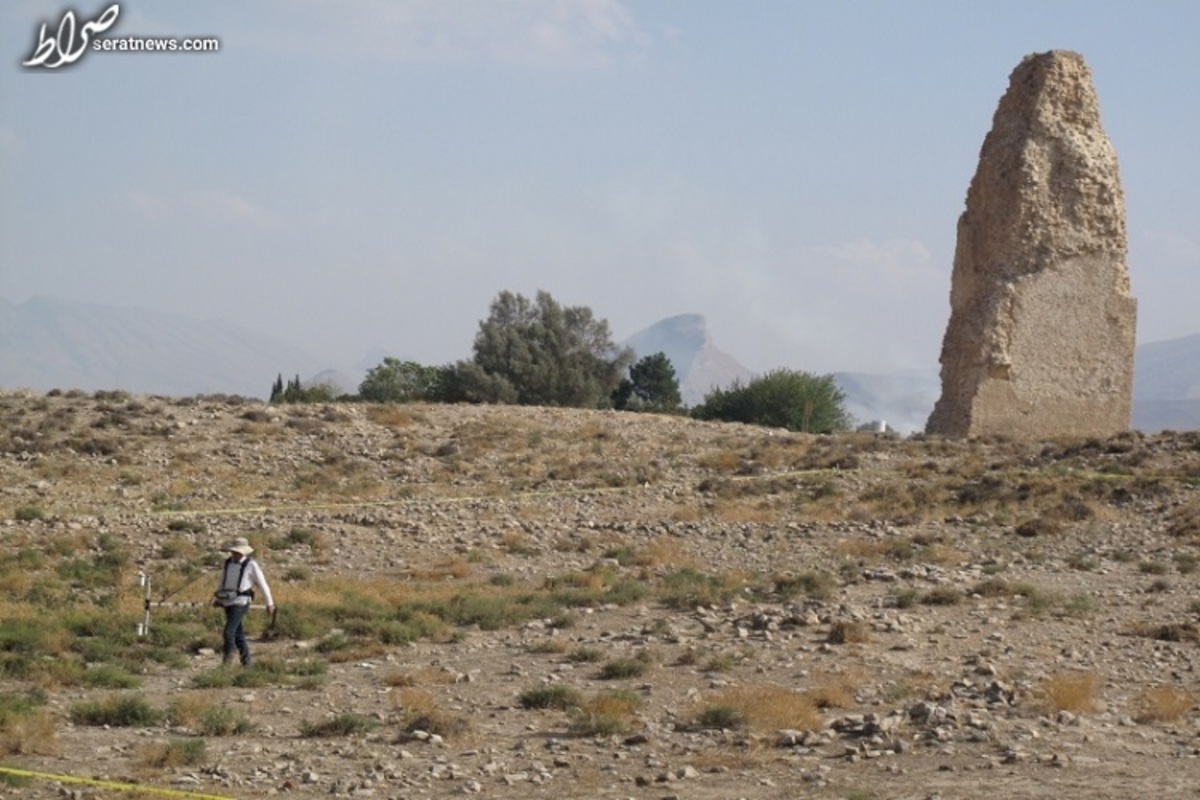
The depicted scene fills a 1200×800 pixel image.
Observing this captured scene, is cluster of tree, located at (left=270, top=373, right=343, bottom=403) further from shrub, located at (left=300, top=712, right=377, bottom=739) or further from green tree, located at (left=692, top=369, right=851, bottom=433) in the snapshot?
shrub, located at (left=300, top=712, right=377, bottom=739)

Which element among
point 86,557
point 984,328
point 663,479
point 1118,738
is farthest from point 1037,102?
point 1118,738

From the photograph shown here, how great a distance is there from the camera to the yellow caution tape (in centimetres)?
858

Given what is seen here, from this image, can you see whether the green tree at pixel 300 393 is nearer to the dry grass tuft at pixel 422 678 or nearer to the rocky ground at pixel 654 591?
the rocky ground at pixel 654 591

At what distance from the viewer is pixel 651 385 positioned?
5047 centimetres

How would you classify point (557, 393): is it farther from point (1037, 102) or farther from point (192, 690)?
point (192, 690)

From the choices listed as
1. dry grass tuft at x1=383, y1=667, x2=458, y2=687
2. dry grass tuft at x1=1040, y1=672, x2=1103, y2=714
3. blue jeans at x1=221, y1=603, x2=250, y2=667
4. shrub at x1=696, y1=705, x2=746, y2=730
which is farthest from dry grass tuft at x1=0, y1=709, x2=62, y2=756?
dry grass tuft at x1=1040, y1=672, x2=1103, y2=714

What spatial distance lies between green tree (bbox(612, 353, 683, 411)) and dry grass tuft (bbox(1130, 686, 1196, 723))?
122 feet

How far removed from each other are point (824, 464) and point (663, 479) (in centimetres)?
269

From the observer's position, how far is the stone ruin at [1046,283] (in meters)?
27.7

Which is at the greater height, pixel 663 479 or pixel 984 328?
pixel 984 328

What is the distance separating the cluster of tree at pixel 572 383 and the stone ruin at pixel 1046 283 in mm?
10866

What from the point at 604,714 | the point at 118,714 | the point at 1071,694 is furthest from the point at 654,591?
the point at 118,714

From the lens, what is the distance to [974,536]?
20.0 metres

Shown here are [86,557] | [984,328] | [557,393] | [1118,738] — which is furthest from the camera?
[557,393]
